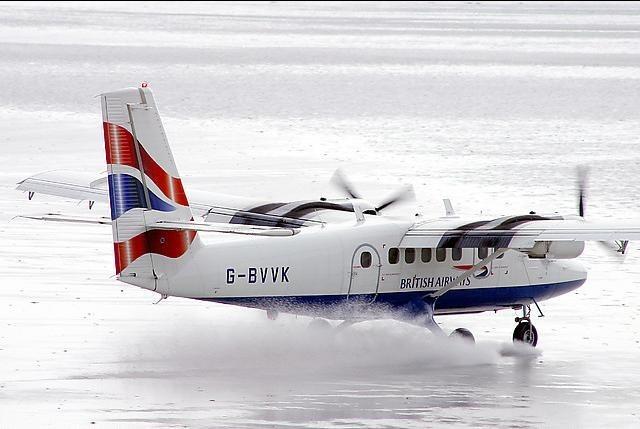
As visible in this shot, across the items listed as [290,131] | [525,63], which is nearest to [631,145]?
[290,131]

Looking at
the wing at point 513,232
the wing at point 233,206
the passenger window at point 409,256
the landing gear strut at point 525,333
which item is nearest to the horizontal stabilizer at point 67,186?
the wing at point 233,206

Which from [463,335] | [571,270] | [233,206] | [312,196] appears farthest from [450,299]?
[312,196]

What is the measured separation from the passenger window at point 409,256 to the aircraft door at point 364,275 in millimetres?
704

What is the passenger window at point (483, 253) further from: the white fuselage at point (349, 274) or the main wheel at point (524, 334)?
the main wheel at point (524, 334)

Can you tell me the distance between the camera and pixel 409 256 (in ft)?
93.6

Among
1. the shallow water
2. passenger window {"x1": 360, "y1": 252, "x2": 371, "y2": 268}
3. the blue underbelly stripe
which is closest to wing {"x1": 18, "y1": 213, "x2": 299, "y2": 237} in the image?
the blue underbelly stripe

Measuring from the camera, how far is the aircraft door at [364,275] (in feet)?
90.4

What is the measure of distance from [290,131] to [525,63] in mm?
62172

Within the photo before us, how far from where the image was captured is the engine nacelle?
27.8m

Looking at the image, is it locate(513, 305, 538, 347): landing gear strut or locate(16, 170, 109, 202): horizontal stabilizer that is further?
locate(16, 170, 109, 202): horizontal stabilizer

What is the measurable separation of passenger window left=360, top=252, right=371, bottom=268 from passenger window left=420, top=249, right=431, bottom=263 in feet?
4.46

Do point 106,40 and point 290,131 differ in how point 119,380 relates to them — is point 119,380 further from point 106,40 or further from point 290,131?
point 106,40

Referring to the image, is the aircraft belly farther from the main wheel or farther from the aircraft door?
the main wheel

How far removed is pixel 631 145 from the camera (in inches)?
2375
